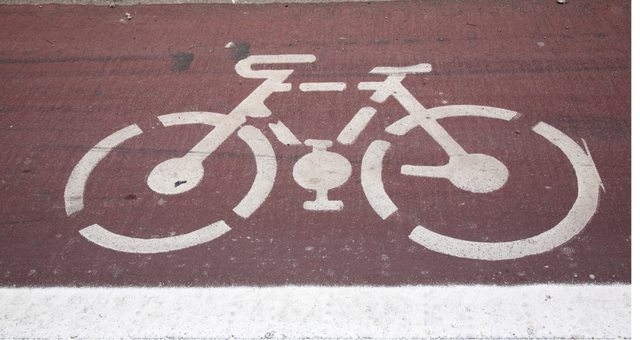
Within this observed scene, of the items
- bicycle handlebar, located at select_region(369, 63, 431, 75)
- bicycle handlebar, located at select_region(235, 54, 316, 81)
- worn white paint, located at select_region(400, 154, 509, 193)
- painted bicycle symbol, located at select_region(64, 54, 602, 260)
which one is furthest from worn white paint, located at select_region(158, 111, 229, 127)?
worn white paint, located at select_region(400, 154, 509, 193)

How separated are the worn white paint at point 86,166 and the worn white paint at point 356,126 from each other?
1.59m

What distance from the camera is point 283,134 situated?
449 cm

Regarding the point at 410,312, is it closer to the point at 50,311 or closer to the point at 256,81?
the point at 50,311

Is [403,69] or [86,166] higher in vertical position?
[403,69]

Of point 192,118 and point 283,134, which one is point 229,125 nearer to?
point 192,118

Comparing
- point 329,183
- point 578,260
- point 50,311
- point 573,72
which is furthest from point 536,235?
point 50,311

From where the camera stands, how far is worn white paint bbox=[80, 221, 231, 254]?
364cm

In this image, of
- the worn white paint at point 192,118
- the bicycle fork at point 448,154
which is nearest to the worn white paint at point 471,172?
the bicycle fork at point 448,154

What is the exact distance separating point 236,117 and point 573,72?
2864mm

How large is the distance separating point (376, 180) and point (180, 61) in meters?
2.40

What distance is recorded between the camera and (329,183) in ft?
13.3

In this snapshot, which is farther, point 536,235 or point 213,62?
point 213,62

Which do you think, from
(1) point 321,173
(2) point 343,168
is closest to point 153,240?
(1) point 321,173

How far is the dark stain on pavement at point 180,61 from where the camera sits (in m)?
5.29
